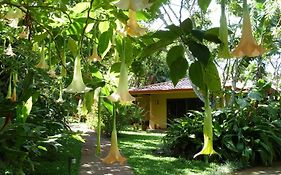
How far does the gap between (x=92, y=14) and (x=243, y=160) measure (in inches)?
289

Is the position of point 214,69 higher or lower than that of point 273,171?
higher

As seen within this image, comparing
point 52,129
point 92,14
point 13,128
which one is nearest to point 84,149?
point 52,129

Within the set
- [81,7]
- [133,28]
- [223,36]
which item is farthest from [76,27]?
[223,36]

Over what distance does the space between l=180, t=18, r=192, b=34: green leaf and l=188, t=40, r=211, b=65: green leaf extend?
0.04 meters

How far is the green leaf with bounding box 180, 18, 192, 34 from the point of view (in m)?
0.81

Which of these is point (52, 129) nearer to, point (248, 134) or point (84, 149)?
point (84, 149)

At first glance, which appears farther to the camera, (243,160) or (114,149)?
(243,160)

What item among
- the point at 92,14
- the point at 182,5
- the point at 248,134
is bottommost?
the point at 248,134

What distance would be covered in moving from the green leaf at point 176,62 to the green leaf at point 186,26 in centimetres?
6

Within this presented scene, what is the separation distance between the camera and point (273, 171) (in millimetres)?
7621

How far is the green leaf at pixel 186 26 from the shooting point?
2.66ft

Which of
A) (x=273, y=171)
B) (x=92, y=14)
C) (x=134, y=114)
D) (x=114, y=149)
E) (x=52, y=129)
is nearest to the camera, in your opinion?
(x=114, y=149)

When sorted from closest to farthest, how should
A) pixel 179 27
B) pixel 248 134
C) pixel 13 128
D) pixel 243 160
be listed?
pixel 179 27
pixel 13 128
pixel 243 160
pixel 248 134

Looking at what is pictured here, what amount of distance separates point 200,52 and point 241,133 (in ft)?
27.2
